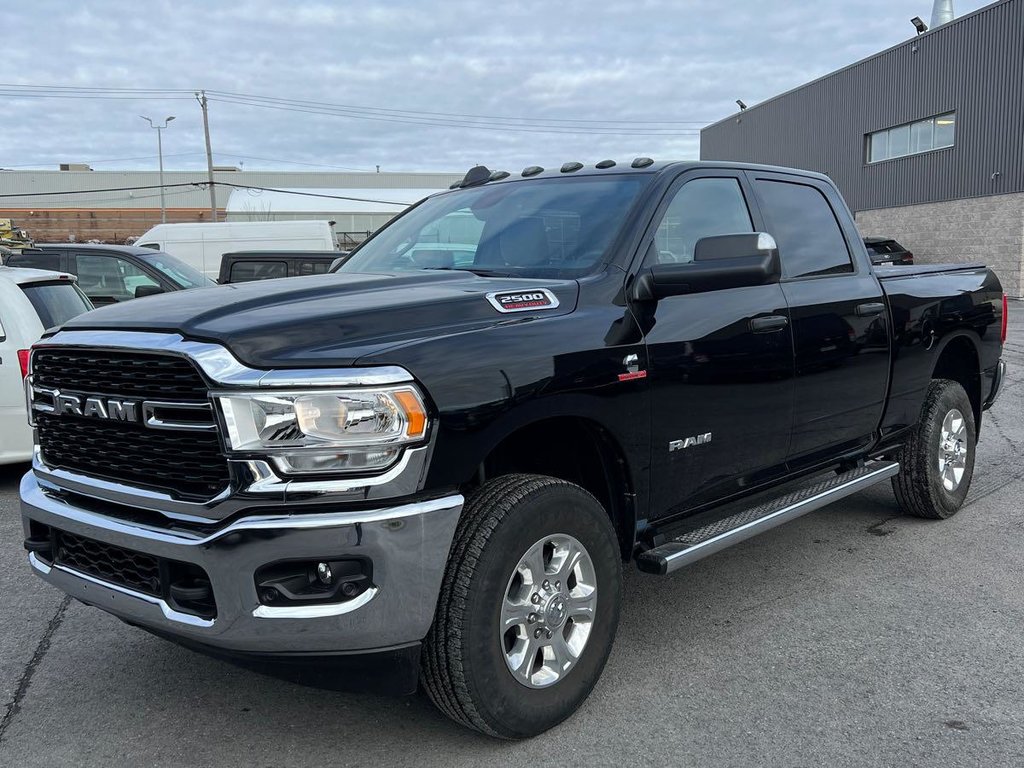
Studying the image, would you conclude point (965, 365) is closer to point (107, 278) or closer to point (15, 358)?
point (15, 358)

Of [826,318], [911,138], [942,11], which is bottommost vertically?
[826,318]

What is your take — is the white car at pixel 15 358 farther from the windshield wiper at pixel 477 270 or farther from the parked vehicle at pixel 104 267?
the parked vehicle at pixel 104 267

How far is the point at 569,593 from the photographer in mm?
3121

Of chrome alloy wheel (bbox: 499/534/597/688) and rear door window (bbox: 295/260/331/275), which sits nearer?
chrome alloy wheel (bbox: 499/534/597/688)

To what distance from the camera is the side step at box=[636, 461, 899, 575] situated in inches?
137

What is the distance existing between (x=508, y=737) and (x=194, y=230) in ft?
60.8

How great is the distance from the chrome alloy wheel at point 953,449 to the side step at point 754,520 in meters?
0.73

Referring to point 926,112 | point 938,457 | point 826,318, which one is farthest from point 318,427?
point 926,112

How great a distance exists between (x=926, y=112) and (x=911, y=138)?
1.38m

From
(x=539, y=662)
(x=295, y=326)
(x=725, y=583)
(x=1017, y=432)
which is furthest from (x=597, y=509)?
(x=1017, y=432)

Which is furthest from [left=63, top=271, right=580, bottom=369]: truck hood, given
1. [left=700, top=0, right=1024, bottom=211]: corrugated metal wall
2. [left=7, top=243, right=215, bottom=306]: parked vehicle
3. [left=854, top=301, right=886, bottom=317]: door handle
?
[left=700, top=0, right=1024, bottom=211]: corrugated metal wall

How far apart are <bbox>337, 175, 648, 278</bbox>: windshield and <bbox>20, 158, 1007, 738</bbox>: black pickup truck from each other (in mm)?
16

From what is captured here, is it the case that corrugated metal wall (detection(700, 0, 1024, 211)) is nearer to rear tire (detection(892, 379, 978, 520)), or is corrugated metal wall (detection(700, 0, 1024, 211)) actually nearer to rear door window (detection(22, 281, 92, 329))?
rear tire (detection(892, 379, 978, 520))

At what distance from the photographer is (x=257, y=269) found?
1361 centimetres
